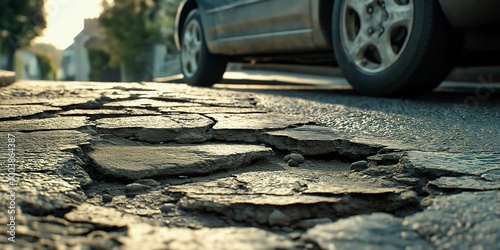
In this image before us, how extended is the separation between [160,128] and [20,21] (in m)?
27.3

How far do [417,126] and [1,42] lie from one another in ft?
101

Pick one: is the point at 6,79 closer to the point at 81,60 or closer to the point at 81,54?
the point at 81,60

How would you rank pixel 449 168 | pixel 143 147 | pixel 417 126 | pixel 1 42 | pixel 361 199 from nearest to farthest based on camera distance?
pixel 361 199 → pixel 449 168 → pixel 143 147 → pixel 417 126 → pixel 1 42

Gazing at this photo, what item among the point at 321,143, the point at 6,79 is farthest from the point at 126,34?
the point at 321,143

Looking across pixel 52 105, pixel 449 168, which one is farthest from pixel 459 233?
pixel 52 105

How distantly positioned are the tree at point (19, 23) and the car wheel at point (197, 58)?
2298cm

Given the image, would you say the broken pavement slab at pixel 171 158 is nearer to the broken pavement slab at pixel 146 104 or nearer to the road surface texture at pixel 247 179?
the road surface texture at pixel 247 179

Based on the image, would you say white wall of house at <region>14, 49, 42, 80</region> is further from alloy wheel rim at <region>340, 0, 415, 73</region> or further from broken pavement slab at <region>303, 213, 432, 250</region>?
broken pavement slab at <region>303, 213, 432, 250</region>

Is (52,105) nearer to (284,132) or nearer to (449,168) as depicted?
(284,132)

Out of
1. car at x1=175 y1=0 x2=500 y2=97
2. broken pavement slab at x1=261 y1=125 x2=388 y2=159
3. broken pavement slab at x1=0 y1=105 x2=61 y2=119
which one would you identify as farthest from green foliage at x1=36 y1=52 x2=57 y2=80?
broken pavement slab at x1=261 y1=125 x2=388 y2=159

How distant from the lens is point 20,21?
1043 inches

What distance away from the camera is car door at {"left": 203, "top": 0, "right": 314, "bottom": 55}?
3.80m

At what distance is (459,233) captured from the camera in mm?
1051

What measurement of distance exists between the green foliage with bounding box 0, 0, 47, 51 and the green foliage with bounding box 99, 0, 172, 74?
4295 mm
